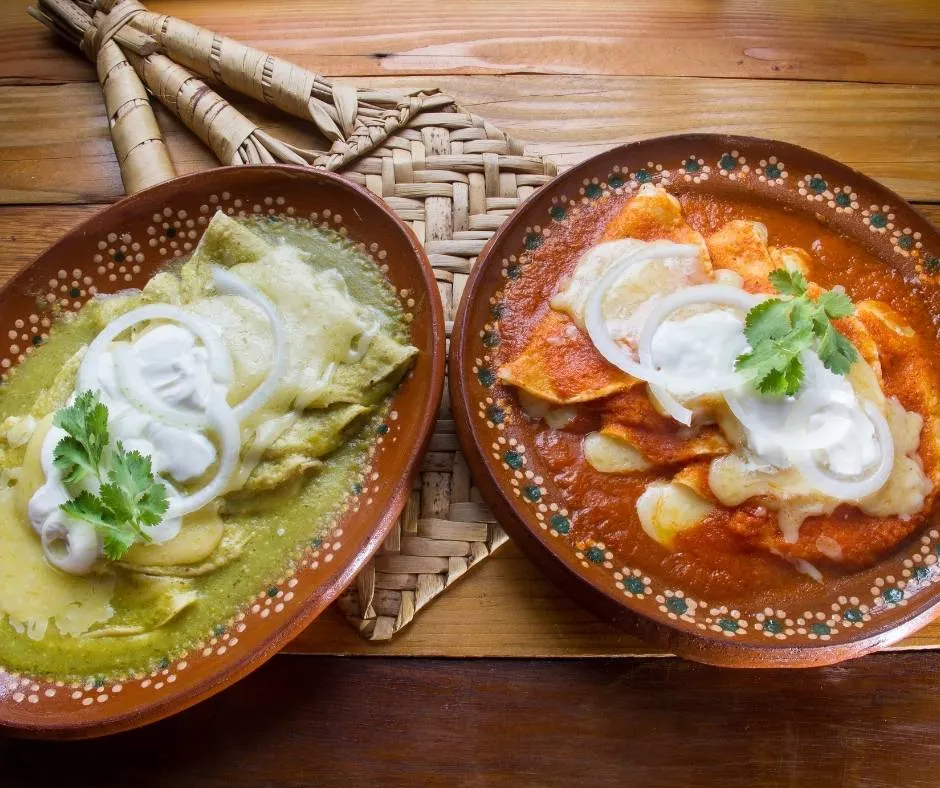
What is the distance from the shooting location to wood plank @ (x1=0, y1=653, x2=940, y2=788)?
2178mm

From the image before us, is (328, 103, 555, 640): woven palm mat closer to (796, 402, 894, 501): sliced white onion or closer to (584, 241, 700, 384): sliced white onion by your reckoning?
(584, 241, 700, 384): sliced white onion

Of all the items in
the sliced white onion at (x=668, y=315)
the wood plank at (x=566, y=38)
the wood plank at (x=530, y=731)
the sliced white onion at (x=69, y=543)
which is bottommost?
the wood plank at (x=530, y=731)

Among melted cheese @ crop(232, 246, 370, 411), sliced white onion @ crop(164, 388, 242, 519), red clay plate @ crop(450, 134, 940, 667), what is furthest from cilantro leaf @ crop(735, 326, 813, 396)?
sliced white onion @ crop(164, 388, 242, 519)

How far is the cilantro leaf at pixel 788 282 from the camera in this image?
2090mm

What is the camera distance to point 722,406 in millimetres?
2105

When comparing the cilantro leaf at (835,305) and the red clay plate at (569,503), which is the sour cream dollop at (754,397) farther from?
the red clay plate at (569,503)

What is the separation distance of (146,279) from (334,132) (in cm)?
73

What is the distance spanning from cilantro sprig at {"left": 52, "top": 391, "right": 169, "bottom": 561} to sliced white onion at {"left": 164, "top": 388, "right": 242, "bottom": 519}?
0.25 ft

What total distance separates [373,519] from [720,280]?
3.64ft

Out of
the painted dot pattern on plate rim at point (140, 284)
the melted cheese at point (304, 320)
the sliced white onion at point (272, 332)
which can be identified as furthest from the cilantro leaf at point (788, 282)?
the sliced white onion at point (272, 332)

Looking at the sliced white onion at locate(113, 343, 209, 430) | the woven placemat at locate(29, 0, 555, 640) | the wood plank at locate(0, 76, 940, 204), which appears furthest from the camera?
the wood plank at locate(0, 76, 940, 204)

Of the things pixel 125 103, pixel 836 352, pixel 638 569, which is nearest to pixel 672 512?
pixel 638 569

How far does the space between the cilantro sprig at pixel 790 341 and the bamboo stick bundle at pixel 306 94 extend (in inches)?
48.4

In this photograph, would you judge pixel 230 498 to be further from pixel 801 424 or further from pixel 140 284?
pixel 801 424
